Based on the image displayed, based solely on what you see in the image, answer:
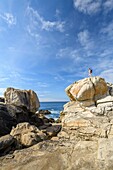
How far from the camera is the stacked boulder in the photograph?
742cm

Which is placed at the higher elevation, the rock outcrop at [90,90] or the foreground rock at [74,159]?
the rock outcrop at [90,90]

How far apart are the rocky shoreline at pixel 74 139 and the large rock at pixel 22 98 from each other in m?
8.52

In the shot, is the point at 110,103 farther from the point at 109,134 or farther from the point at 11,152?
the point at 11,152

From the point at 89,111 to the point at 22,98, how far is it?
15.5 metres

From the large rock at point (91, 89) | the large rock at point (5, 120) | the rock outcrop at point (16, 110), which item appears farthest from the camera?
the rock outcrop at point (16, 110)

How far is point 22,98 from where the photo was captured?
22328 mm

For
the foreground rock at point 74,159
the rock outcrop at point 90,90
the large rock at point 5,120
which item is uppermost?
the rock outcrop at point 90,90

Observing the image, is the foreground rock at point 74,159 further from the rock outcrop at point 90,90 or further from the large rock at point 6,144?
the rock outcrop at point 90,90

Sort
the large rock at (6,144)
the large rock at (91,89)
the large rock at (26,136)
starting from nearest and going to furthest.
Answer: the large rock at (6,144), the large rock at (26,136), the large rock at (91,89)

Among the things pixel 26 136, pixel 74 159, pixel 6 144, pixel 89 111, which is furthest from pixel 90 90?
pixel 6 144

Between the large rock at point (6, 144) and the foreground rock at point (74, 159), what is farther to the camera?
the large rock at point (6, 144)

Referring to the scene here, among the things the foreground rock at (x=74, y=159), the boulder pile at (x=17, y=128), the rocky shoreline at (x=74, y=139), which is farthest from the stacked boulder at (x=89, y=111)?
the boulder pile at (x=17, y=128)

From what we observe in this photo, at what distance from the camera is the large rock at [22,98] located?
2180cm

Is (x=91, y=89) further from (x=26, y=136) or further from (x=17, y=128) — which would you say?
(x=17, y=128)
